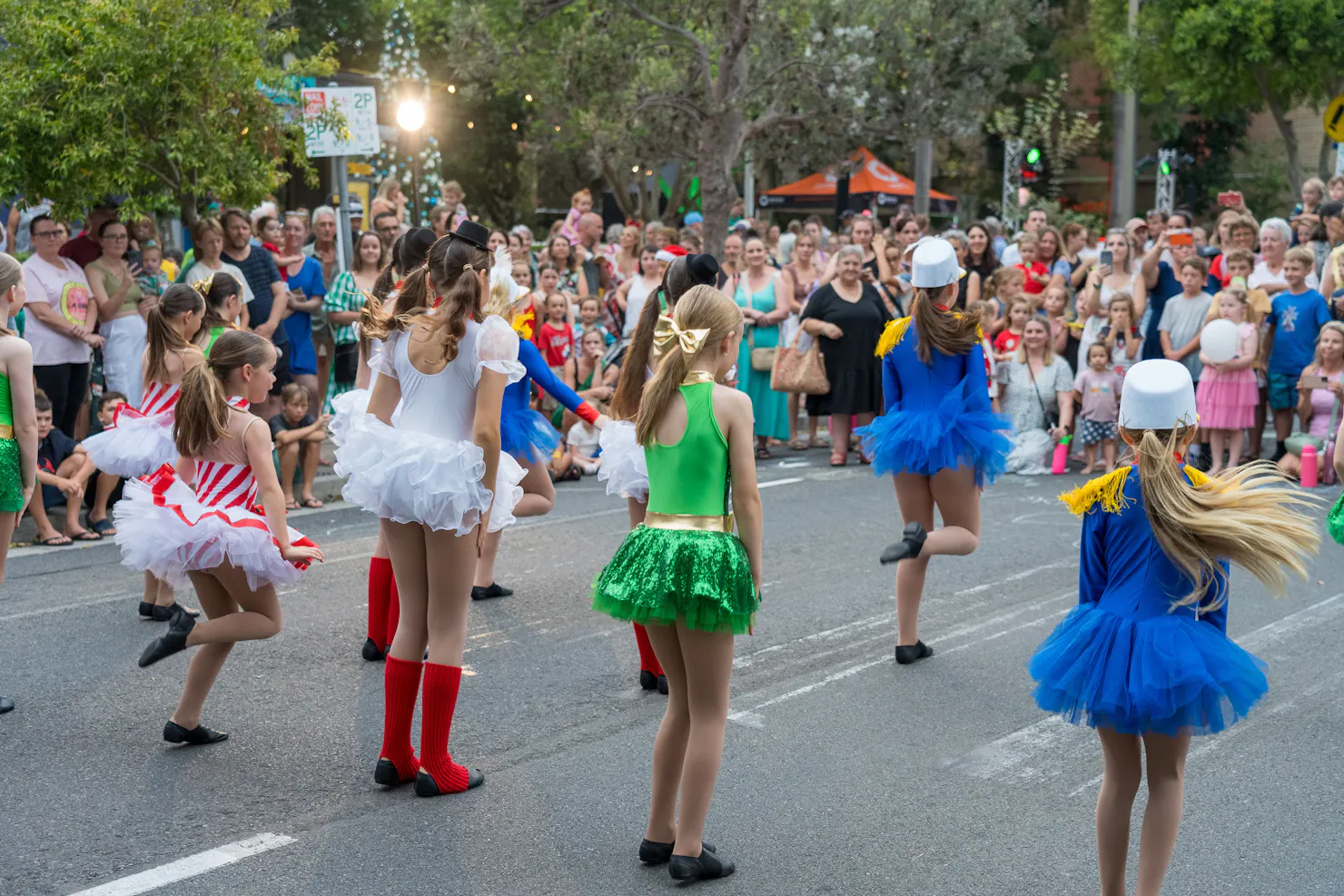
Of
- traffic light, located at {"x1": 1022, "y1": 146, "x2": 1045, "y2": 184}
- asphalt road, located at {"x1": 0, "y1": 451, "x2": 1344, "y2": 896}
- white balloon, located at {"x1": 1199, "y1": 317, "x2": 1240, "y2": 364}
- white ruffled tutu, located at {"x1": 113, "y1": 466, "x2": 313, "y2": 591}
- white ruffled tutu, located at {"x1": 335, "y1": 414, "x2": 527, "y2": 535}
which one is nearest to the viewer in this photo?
asphalt road, located at {"x1": 0, "y1": 451, "x2": 1344, "y2": 896}

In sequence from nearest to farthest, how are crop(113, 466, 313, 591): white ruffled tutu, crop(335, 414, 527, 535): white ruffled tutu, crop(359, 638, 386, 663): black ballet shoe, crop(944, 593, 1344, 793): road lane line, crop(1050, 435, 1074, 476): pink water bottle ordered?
crop(335, 414, 527, 535): white ruffled tutu
crop(113, 466, 313, 591): white ruffled tutu
crop(944, 593, 1344, 793): road lane line
crop(359, 638, 386, 663): black ballet shoe
crop(1050, 435, 1074, 476): pink water bottle

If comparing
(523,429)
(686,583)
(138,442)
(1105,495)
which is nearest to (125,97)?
(138,442)

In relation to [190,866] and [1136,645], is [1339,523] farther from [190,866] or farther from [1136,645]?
[190,866]

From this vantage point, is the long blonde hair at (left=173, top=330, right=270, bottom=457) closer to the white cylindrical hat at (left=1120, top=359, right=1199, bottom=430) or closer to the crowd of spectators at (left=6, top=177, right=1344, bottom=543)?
the white cylindrical hat at (left=1120, top=359, right=1199, bottom=430)

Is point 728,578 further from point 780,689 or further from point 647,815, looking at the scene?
point 780,689

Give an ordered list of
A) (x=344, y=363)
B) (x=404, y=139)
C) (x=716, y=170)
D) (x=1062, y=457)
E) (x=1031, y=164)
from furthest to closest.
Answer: (x=404, y=139)
(x=1031, y=164)
(x=716, y=170)
(x=1062, y=457)
(x=344, y=363)

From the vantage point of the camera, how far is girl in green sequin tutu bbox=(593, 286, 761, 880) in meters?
4.23

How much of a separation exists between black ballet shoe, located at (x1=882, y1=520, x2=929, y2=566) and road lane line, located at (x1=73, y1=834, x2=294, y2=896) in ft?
9.40

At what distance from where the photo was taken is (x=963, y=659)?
6.88m

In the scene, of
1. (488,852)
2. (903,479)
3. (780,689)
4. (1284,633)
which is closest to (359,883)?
(488,852)

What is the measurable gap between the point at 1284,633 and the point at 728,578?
14.2ft

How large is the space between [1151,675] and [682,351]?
5.36 ft

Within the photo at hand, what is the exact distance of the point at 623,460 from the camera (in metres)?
6.07

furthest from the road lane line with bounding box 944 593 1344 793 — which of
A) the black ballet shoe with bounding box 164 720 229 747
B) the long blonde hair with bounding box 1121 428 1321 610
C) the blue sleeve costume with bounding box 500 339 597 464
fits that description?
the black ballet shoe with bounding box 164 720 229 747
